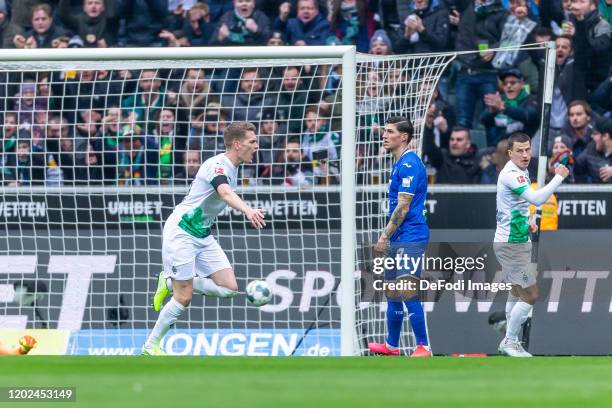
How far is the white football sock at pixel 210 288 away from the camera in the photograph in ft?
Result: 33.9

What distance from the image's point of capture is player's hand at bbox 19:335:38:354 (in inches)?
427

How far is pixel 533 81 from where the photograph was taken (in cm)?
1422

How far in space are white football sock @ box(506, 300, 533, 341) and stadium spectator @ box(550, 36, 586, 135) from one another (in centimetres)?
393

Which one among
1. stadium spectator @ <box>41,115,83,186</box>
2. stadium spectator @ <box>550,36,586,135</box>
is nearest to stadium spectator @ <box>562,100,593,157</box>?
stadium spectator @ <box>550,36,586,135</box>

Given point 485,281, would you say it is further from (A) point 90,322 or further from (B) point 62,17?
(B) point 62,17

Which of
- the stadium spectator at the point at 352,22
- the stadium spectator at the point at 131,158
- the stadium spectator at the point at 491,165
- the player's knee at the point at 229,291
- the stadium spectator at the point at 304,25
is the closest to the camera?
the player's knee at the point at 229,291

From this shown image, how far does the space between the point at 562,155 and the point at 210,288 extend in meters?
4.80

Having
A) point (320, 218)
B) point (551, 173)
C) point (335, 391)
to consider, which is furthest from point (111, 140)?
point (335, 391)

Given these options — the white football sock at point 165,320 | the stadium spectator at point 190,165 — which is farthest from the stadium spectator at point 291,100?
the white football sock at point 165,320

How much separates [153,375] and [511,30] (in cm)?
785

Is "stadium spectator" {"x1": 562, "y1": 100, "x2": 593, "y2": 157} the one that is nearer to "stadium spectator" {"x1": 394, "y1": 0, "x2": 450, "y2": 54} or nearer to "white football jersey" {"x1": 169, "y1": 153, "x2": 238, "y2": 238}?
"stadium spectator" {"x1": 394, "y1": 0, "x2": 450, "y2": 54}

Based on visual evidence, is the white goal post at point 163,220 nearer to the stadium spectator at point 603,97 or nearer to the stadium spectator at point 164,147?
the stadium spectator at point 164,147

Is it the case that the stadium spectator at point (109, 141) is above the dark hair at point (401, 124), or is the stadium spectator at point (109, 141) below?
below

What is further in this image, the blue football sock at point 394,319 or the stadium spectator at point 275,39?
the stadium spectator at point 275,39
